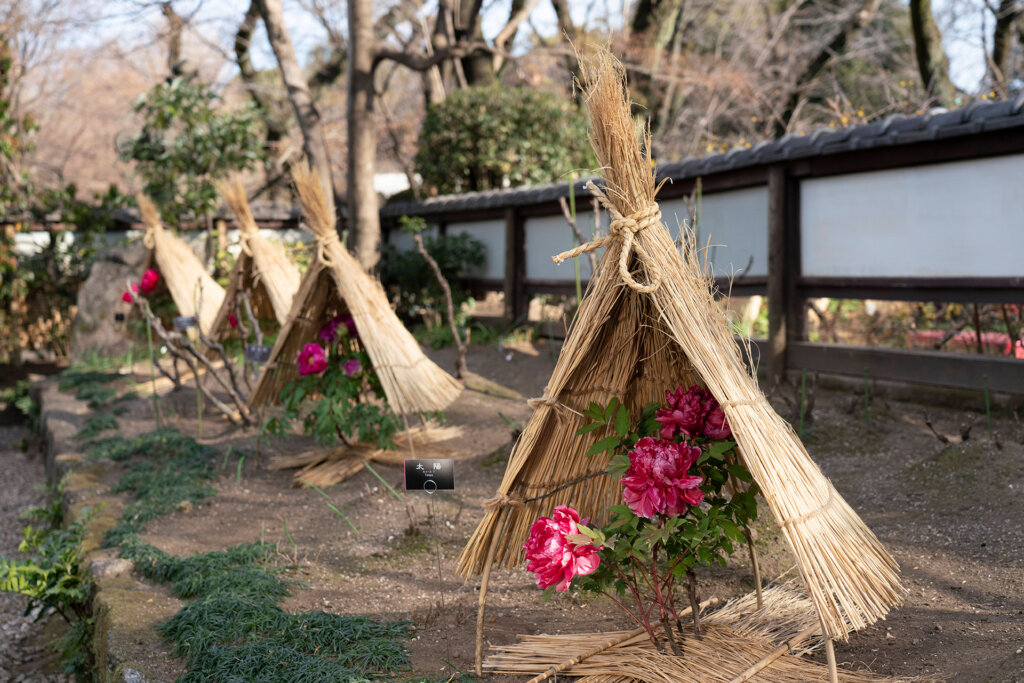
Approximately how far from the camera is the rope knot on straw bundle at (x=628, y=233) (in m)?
1.91

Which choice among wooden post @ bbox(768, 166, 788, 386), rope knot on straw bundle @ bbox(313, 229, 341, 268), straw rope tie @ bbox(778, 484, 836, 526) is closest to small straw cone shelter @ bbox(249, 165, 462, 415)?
rope knot on straw bundle @ bbox(313, 229, 341, 268)

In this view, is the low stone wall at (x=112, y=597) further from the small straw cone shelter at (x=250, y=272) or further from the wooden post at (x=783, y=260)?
the wooden post at (x=783, y=260)

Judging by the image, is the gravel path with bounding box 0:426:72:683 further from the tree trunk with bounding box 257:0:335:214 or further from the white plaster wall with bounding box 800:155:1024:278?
the white plaster wall with bounding box 800:155:1024:278

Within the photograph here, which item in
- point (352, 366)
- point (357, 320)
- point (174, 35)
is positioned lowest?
point (352, 366)

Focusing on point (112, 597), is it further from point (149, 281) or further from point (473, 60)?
point (473, 60)

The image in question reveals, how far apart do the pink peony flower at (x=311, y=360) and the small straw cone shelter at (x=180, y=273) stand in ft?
9.12

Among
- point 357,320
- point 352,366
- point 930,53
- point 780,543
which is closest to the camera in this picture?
point 780,543

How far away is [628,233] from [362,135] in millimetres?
6508

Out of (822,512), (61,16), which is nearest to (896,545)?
(822,512)

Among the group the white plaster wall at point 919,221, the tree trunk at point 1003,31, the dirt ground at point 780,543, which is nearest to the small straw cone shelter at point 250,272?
the dirt ground at point 780,543

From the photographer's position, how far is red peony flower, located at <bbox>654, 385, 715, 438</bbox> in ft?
6.66

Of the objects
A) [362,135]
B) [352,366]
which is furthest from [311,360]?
[362,135]

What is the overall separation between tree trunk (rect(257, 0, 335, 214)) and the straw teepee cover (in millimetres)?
6422

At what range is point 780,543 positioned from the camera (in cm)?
297
